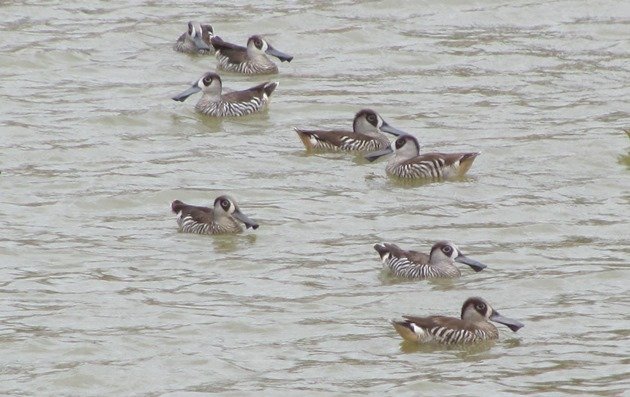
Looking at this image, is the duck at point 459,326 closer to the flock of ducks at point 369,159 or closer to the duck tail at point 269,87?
the flock of ducks at point 369,159

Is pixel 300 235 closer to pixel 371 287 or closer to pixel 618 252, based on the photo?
pixel 371 287

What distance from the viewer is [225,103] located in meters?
20.8

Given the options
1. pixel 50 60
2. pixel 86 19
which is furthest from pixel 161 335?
pixel 86 19

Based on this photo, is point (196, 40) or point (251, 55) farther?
point (196, 40)

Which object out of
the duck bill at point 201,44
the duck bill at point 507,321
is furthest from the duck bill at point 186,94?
the duck bill at point 507,321

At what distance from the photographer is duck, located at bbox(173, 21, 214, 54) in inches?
914

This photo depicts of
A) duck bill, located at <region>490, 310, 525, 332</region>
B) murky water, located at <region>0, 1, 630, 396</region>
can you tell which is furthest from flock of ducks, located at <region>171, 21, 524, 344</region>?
murky water, located at <region>0, 1, 630, 396</region>

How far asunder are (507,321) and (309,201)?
431cm

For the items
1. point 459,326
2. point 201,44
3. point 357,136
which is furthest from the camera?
point 201,44

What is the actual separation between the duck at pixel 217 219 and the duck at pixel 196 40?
7.19 m

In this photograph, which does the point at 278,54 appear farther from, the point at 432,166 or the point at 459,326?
the point at 459,326

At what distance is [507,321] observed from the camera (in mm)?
13266

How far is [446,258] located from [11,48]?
10.1 meters

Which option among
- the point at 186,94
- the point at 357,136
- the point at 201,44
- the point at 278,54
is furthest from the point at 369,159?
the point at 201,44
